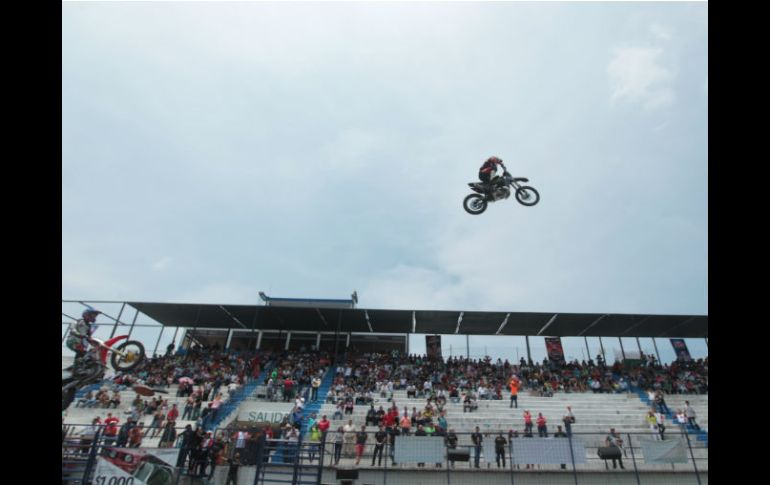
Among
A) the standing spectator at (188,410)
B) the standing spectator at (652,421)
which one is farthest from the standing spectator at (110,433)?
the standing spectator at (652,421)

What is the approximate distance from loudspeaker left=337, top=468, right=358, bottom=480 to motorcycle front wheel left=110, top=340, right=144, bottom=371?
719cm

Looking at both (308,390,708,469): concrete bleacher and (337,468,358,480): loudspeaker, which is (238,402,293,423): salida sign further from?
(337,468,358,480): loudspeaker

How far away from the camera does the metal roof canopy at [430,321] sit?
27.8m

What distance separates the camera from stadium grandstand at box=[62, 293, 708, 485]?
42.5ft

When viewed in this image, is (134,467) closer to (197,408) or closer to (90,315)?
(90,315)

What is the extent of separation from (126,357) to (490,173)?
12.5 metres

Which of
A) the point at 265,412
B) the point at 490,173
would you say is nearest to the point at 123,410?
the point at 265,412

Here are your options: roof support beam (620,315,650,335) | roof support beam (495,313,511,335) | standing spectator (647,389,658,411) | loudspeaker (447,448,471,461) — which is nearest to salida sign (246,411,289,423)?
loudspeaker (447,448,471,461)

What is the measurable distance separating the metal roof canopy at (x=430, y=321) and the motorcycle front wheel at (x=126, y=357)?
13.6 meters

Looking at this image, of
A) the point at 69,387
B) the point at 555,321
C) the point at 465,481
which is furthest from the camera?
the point at 555,321
